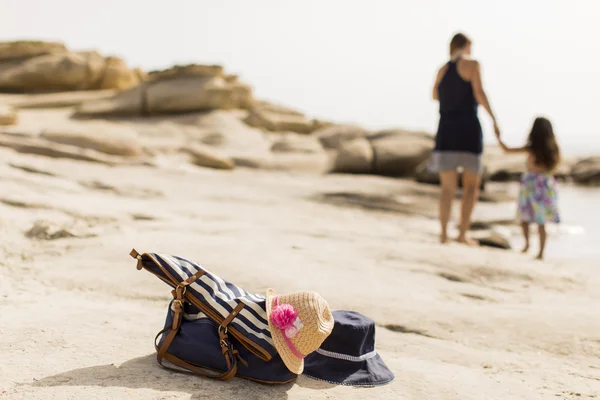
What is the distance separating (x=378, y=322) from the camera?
11.1ft

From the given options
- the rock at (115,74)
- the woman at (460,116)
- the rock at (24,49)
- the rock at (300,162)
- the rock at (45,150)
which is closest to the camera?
the woman at (460,116)

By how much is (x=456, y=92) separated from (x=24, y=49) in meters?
18.2

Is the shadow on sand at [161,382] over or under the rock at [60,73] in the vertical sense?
under

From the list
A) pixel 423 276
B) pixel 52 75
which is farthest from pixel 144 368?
pixel 52 75

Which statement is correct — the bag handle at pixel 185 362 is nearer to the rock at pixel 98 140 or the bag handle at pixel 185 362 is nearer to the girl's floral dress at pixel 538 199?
the girl's floral dress at pixel 538 199

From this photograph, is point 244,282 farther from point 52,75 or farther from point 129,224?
point 52,75

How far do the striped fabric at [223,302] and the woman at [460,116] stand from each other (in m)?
3.84

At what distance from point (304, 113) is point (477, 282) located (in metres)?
17.9

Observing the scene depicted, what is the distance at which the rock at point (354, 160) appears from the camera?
14.3m

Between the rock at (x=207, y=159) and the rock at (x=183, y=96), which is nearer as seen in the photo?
the rock at (x=207, y=159)

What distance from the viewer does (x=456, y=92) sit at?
577 centimetres

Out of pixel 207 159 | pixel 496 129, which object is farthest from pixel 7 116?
pixel 496 129

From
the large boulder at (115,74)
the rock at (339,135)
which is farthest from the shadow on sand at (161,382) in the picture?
the large boulder at (115,74)

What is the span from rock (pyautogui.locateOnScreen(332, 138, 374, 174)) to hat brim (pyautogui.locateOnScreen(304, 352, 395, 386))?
11851 mm
